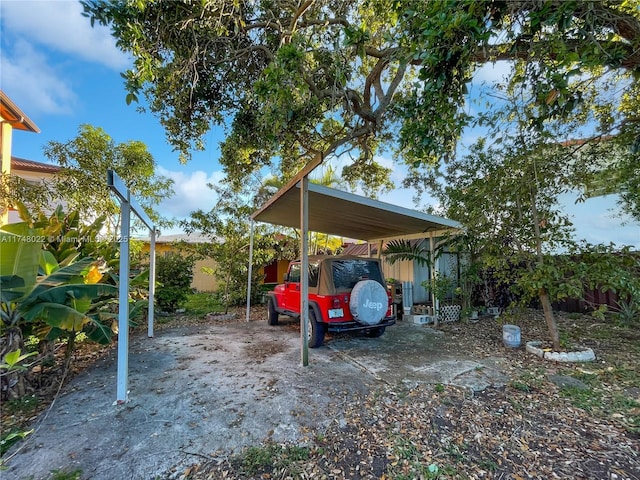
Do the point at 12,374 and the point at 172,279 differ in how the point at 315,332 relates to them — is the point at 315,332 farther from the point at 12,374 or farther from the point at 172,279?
the point at 172,279

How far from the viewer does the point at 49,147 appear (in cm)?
692

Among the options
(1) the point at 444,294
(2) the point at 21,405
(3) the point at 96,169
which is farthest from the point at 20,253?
(1) the point at 444,294

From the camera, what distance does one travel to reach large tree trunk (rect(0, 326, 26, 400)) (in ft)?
10.7

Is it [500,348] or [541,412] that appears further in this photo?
[500,348]

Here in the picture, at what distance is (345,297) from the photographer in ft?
17.5

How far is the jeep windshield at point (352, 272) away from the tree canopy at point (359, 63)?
7.20ft

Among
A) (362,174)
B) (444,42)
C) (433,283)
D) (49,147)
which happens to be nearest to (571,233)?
(433,283)

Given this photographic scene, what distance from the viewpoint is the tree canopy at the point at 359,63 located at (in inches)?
123

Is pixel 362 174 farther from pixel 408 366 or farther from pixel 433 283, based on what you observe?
pixel 408 366

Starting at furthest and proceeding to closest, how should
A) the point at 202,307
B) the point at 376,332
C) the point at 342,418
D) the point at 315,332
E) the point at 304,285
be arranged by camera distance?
the point at 202,307, the point at 376,332, the point at 315,332, the point at 304,285, the point at 342,418

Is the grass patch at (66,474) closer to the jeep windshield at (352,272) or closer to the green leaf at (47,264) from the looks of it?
the green leaf at (47,264)

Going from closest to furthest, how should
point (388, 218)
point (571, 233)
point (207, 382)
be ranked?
point (207, 382), point (571, 233), point (388, 218)

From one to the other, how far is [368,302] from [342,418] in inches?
90.6

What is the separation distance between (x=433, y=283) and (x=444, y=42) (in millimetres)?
5572
